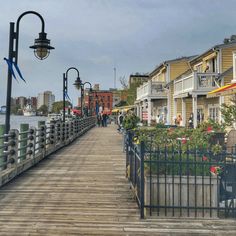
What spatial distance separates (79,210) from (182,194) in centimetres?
180

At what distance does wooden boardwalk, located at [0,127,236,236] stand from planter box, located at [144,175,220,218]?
0.22m

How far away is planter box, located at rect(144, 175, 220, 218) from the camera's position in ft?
17.0

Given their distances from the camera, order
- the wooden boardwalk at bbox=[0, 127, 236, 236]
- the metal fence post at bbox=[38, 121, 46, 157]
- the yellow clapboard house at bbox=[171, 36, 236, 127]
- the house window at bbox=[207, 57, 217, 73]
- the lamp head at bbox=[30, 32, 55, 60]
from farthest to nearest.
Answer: the house window at bbox=[207, 57, 217, 73]
the yellow clapboard house at bbox=[171, 36, 236, 127]
the metal fence post at bbox=[38, 121, 46, 157]
the lamp head at bbox=[30, 32, 55, 60]
the wooden boardwalk at bbox=[0, 127, 236, 236]

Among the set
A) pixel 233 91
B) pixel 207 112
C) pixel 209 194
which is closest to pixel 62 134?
pixel 233 91

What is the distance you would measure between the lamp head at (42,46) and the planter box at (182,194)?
17.0 ft

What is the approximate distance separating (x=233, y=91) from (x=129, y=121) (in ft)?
17.4

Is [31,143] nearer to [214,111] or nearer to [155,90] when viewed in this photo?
[214,111]

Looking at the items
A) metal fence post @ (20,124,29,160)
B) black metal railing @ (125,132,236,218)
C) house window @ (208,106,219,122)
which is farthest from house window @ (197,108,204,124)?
black metal railing @ (125,132,236,218)

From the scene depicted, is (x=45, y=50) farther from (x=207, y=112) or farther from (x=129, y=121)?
(x=207, y=112)

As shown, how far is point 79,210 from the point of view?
5.46 m

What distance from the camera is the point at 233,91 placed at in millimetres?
11203

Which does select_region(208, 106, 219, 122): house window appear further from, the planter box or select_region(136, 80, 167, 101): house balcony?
the planter box

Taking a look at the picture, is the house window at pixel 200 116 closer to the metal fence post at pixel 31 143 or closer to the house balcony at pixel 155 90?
the house balcony at pixel 155 90

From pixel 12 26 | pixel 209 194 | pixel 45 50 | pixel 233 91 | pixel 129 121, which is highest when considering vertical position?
pixel 12 26
